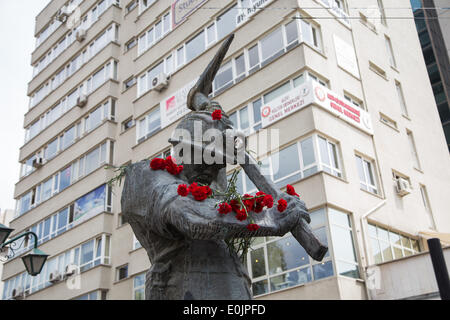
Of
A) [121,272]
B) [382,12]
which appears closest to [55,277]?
[121,272]

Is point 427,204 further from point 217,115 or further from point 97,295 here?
point 217,115

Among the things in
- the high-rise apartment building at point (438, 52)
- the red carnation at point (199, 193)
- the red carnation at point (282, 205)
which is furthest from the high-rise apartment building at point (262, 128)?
the red carnation at point (199, 193)

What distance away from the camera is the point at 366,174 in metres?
18.2

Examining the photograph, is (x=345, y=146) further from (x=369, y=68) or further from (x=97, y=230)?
(x=97, y=230)

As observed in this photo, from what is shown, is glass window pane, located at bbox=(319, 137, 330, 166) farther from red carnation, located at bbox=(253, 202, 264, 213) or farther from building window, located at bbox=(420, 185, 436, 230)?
red carnation, located at bbox=(253, 202, 264, 213)

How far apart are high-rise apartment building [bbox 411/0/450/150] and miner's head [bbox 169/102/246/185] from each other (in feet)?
111

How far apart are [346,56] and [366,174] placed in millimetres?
4790

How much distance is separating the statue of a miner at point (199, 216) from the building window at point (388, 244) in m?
13.7

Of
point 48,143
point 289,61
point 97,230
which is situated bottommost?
point 97,230

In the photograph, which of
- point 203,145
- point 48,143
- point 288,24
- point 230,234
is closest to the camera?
point 230,234

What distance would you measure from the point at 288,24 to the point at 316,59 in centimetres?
171

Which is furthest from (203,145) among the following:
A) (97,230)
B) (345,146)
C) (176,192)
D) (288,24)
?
(97,230)
